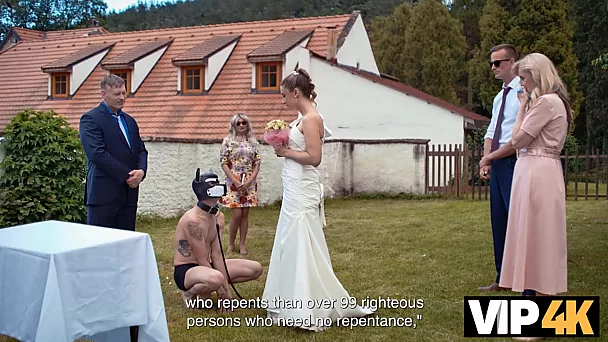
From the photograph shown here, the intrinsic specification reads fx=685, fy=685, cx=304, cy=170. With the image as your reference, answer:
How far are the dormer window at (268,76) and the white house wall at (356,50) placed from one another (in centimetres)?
251

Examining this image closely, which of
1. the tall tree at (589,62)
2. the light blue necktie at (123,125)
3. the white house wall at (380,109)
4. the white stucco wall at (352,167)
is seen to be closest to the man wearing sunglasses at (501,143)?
the light blue necktie at (123,125)

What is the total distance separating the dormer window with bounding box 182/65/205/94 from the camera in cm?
2348

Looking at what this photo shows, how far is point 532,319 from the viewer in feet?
17.4

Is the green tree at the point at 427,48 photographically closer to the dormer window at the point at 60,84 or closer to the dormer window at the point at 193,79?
the dormer window at the point at 193,79

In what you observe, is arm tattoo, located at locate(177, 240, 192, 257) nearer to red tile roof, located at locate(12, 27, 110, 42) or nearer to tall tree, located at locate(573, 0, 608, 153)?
tall tree, located at locate(573, 0, 608, 153)

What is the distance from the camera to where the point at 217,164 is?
15328mm

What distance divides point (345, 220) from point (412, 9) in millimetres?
21097

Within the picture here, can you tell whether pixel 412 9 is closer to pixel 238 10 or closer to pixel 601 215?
pixel 601 215

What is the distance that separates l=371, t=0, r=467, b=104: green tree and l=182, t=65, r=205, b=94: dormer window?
11603mm

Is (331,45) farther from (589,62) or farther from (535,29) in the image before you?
(589,62)

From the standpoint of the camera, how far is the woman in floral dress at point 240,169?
9672mm

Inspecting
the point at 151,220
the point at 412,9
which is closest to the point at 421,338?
the point at 151,220

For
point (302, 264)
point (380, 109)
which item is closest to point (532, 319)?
point (302, 264)

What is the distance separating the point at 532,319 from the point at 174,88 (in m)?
20.2
